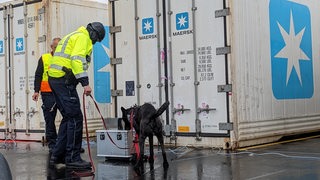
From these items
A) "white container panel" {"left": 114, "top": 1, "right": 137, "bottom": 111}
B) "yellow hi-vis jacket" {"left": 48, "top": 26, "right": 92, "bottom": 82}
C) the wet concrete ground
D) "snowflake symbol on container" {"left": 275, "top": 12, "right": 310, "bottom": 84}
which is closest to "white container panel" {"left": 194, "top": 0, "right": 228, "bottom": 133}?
the wet concrete ground

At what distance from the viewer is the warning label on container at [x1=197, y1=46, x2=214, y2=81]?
9.06 meters

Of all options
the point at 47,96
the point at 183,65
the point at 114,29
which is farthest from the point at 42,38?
the point at 183,65

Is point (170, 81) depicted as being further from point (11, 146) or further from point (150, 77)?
point (11, 146)

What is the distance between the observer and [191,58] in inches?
367

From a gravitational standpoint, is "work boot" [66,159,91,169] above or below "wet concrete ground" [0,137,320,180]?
above

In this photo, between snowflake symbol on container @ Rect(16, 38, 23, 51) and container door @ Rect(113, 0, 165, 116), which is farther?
snowflake symbol on container @ Rect(16, 38, 23, 51)

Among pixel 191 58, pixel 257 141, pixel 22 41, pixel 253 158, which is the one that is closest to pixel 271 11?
pixel 191 58

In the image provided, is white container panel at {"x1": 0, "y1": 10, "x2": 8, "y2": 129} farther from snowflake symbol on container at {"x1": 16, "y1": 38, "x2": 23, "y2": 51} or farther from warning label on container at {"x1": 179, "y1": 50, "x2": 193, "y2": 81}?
warning label on container at {"x1": 179, "y1": 50, "x2": 193, "y2": 81}

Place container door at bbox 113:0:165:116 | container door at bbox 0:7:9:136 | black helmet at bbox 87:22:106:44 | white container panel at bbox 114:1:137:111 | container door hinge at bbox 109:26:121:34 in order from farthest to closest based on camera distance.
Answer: container door at bbox 0:7:9:136 → container door hinge at bbox 109:26:121:34 → white container panel at bbox 114:1:137:111 → container door at bbox 113:0:165:116 → black helmet at bbox 87:22:106:44

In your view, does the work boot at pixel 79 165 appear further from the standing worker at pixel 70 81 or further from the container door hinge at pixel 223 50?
the container door hinge at pixel 223 50

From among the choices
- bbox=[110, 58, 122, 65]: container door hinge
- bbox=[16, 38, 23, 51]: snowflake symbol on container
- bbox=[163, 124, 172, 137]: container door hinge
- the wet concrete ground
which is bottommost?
the wet concrete ground

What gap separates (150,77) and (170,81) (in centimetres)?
49

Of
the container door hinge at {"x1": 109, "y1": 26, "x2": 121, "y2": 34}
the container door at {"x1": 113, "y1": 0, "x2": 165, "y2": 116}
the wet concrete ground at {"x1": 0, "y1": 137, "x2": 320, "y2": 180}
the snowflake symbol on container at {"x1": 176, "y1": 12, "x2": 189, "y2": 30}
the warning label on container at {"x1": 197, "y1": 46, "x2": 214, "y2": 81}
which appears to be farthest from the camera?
the container door hinge at {"x1": 109, "y1": 26, "x2": 121, "y2": 34}

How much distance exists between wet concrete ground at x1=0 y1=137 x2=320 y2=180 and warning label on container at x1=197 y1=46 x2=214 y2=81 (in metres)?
1.34
